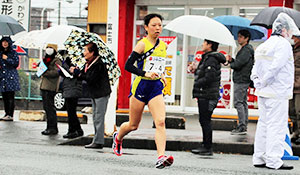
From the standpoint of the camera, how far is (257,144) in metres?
8.27

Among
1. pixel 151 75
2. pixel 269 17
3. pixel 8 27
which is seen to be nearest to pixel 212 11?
pixel 8 27

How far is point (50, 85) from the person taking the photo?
1112cm

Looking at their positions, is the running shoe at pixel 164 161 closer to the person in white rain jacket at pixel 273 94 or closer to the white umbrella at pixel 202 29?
the person in white rain jacket at pixel 273 94

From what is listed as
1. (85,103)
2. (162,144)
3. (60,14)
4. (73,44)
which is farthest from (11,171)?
(60,14)

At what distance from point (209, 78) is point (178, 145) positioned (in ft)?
4.87

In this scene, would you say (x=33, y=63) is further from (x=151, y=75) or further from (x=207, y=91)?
(x=151, y=75)

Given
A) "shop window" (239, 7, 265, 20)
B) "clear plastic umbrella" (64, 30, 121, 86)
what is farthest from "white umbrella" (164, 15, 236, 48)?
"shop window" (239, 7, 265, 20)

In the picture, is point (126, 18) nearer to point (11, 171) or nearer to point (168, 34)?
point (168, 34)

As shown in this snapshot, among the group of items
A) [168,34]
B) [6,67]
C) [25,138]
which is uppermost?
[168,34]

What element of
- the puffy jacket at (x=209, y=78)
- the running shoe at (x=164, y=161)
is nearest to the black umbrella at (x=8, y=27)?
the puffy jacket at (x=209, y=78)

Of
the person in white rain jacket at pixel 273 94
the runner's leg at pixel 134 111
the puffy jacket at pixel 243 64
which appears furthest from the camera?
the puffy jacket at pixel 243 64

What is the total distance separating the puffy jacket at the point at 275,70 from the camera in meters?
8.05

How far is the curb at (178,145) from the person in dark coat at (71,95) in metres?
0.37

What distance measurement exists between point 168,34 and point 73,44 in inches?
337
